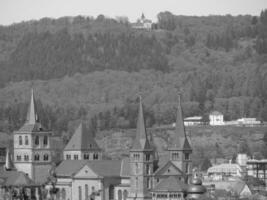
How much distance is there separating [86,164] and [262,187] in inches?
1176

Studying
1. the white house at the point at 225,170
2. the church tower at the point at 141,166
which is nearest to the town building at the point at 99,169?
the church tower at the point at 141,166

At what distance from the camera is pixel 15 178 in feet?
369

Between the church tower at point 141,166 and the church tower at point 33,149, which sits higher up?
the church tower at point 33,149

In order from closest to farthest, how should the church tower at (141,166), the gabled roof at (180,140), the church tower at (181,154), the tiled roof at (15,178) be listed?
the church tower at (141,166) < the church tower at (181,154) < the gabled roof at (180,140) < the tiled roof at (15,178)

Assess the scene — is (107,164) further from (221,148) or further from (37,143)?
(221,148)

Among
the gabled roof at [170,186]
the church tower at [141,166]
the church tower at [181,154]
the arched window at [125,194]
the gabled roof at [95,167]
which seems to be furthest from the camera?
the gabled roof at [95,167]

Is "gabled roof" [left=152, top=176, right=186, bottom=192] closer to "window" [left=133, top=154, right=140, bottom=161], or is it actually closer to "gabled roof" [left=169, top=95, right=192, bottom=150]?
"window" [left=133, top=154, right=140, bottom=161]

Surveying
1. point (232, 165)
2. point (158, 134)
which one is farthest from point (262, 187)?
point (158, 134)

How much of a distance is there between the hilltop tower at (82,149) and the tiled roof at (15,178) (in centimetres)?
800

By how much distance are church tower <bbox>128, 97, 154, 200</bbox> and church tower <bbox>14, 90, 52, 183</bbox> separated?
12830 millimetres

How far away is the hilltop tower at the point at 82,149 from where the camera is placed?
120562 mm

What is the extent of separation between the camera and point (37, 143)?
119m

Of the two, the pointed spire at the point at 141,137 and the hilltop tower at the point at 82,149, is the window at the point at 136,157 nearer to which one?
the pointed spire at the point at 141,137

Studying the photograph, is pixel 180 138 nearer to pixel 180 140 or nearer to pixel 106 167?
pixel 180 140
